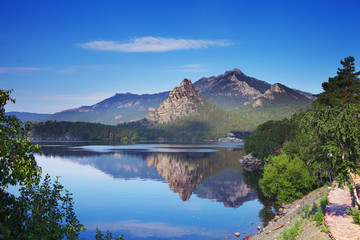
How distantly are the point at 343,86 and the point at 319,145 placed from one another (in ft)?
193

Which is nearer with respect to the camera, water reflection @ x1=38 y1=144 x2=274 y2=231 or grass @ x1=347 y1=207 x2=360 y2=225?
grass @ x1=347 y1=207 x2=360 y2=225

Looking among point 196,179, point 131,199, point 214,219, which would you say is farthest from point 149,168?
point 214,219

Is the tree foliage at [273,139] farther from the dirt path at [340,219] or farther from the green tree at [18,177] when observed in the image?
the green tree at [18,177]

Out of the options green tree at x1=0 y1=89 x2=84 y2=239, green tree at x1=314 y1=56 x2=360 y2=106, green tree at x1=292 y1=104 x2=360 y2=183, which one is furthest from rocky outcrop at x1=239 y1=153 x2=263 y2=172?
green tree at x1=0 y1=89 x2=84 y2=239

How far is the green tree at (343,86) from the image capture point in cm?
7038

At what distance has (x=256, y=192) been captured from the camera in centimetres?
7219

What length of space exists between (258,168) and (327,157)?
9205 centimetres

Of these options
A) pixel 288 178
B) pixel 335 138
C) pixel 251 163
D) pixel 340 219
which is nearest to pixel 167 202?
pixel 288 178

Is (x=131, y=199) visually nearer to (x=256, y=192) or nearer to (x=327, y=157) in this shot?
(x=256, y=192)

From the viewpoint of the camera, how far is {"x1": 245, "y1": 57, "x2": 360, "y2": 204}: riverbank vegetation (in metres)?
24.3

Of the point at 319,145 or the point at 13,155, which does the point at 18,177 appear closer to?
the point at 13,155

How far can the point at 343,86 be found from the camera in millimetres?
76125

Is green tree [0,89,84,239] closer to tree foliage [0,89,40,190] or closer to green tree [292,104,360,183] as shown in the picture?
tree foliage [0,89,40,190]

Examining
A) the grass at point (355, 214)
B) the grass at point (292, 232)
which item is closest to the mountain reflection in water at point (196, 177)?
the grass at point (292, 232)
